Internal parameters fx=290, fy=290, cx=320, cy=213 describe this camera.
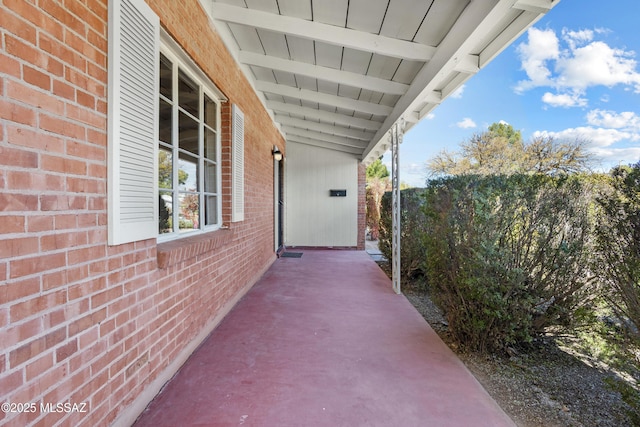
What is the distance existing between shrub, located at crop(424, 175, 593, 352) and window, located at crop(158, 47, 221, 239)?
2.54 metres

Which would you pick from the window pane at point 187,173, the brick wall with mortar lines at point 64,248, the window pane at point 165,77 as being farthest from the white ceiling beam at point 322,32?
the window pane at point 187,173

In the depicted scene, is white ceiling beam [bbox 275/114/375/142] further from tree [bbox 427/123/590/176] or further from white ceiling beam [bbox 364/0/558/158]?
tree [bbox 427/123/590/176]

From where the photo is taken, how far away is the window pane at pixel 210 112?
10.7ft

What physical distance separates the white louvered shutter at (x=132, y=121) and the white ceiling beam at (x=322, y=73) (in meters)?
2.05

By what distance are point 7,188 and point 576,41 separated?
16.1m

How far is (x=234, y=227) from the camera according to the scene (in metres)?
3.71

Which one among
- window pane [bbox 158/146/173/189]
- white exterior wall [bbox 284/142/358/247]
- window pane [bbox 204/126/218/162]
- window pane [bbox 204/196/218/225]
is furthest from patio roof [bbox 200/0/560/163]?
white exterior wall [bbox 284/142/358/247]

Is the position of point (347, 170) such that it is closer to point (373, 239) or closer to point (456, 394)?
point (373, 239)

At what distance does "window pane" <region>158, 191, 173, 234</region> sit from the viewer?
7.64 feet

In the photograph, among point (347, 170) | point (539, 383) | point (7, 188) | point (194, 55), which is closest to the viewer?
point (7, 188)

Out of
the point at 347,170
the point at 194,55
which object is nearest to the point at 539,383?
the point at 194,55

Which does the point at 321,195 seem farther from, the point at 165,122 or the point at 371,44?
the point at 165,122

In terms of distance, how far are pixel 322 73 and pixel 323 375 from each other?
3500 mm

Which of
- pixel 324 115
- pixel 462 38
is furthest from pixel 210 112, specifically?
pixel 324 115
